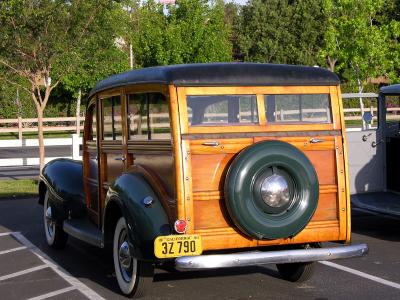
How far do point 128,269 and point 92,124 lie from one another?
2.29m

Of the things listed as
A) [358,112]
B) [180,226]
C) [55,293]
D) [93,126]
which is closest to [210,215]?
[180,226]

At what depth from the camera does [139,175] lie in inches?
261

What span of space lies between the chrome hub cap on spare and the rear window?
1.32 metres

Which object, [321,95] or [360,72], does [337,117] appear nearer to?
[321,95]

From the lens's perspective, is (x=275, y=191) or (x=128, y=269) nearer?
(x=275, y=191)

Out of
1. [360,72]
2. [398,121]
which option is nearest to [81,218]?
[398,121]

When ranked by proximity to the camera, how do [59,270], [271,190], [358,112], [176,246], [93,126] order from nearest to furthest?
[176,246], [271,190], [59,270], [93,126], [358,112]

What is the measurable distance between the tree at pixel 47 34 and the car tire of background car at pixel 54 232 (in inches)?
227

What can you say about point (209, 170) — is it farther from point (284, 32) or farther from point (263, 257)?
point (284, 32)

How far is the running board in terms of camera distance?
7.32m

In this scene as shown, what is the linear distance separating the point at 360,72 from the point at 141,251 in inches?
865

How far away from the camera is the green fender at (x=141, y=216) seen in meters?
6.05

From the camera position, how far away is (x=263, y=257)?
6.02 meters

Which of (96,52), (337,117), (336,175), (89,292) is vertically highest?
(96,52)
